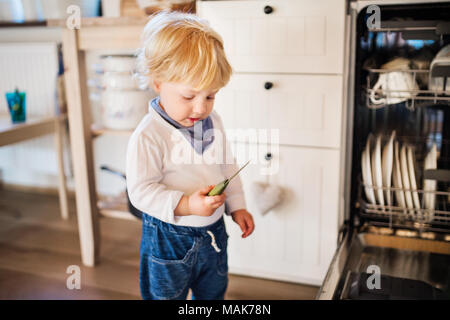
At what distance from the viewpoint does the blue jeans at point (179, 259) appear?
0.94 meters

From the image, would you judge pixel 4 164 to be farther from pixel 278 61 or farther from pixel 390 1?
pixel 390 1

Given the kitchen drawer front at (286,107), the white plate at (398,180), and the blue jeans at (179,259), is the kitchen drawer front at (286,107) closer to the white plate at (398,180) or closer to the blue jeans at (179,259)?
the white plate at (398,180)

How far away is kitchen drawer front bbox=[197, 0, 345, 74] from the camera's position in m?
1.19

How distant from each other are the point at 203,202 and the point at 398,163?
0.63m

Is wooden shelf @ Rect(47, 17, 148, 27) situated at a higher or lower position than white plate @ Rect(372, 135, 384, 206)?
higher

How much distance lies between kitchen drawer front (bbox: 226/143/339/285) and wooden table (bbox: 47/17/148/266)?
0.49 metres

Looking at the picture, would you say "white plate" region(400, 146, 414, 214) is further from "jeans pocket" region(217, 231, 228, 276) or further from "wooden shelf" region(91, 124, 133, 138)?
"wooden shelf" region(91, 124, 133, 138)

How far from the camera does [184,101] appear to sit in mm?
831

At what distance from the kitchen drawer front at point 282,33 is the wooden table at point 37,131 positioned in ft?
2.59

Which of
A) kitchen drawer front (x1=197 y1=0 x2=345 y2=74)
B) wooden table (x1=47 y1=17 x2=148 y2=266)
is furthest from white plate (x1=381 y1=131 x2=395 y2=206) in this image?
wooden table (x1=47 y1=17 x2=148 y2=266)

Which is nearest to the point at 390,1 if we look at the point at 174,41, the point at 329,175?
the point at 329,175

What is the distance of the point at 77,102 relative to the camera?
56.4 inches

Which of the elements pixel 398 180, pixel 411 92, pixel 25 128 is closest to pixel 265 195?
pixel 398 180

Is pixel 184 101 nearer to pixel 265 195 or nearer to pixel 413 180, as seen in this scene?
pixel 265 195
